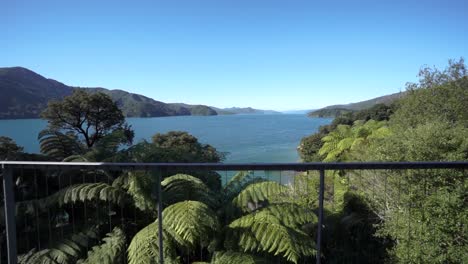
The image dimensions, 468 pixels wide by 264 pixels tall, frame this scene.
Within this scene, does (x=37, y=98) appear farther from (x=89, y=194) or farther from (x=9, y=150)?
(x=89, y=194)

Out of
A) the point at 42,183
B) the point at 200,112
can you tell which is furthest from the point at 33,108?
the point at 200,112

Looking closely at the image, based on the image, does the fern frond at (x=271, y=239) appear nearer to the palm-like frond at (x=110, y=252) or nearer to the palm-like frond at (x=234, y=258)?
the palm-like frond at (x=234, y=258)

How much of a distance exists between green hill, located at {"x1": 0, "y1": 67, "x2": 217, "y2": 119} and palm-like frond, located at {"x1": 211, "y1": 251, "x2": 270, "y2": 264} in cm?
2447

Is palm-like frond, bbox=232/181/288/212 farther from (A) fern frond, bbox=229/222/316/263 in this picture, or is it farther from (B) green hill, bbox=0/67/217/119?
(B) green hill, bbox=0/67/217/119

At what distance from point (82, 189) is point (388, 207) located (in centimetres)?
593

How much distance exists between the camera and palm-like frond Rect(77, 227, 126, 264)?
117 inches

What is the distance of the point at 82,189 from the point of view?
337 cm

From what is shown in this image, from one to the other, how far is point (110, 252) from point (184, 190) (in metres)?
1.10

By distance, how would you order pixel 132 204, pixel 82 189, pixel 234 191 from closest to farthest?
1. pixel 82 189
2. pixel 132 204
3. pixel 234 191

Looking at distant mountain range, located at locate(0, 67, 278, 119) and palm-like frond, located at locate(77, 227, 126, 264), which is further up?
distant mountain range, located at locate(0, 67, 278, 119)

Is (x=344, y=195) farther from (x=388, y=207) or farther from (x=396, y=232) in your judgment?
(x=396, y=232)

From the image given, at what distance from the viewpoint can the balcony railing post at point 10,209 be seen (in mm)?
2088

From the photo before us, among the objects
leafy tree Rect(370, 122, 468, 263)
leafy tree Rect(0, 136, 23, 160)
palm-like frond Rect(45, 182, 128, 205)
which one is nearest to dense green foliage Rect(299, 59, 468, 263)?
leafy tree Rect(370, 122, 468, 263)

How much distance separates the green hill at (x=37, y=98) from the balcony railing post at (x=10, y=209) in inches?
967
